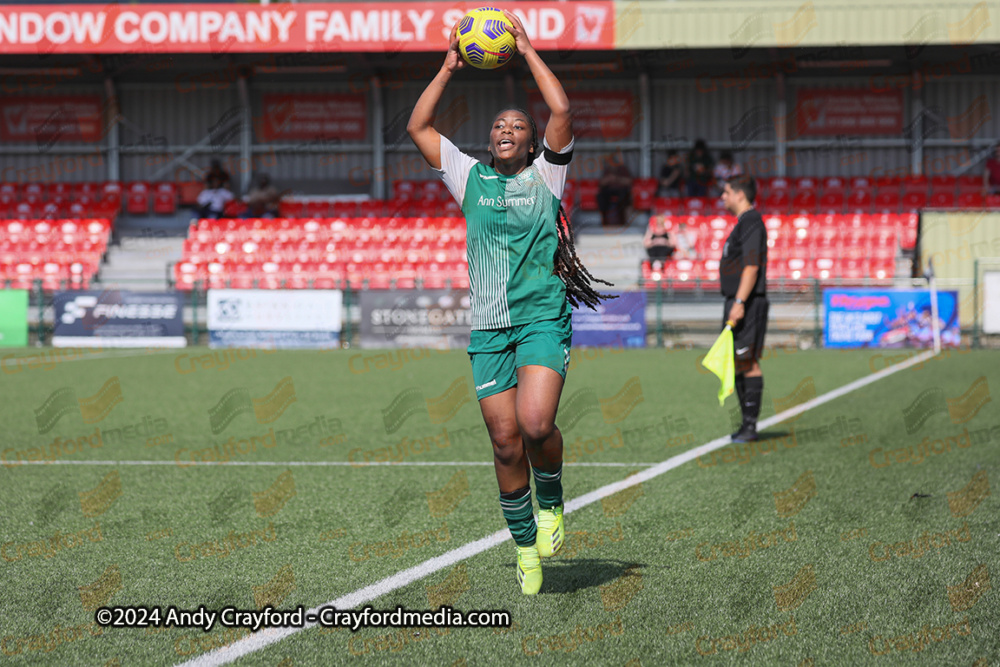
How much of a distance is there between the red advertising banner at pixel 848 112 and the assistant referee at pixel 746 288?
21482 millimetres

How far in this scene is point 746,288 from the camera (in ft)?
27.8

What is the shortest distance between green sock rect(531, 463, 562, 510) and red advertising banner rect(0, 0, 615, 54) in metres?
20.9

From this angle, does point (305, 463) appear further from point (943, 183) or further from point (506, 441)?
point (943, 183)

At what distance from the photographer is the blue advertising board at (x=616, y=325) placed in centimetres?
2044

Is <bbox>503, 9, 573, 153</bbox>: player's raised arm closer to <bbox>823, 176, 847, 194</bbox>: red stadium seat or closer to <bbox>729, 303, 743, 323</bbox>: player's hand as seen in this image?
<bbox>729, 303, 743, 323</bbox>: player's hand

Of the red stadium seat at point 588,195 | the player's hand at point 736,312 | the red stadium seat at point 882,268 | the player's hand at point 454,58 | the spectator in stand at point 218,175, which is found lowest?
the player's hand at point 736,312

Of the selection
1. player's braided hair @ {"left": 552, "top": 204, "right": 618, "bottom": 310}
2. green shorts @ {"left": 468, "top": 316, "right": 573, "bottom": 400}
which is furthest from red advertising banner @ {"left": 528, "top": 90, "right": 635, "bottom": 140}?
green shorts @ {"left": 468, "top": 316, "right": 573, "bottom": 400}

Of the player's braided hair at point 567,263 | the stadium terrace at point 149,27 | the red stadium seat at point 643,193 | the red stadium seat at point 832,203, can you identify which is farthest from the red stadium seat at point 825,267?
the player's braided hair at point 567,263

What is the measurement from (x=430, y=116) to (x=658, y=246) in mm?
18311

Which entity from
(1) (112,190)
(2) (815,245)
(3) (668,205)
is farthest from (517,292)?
(1) (112,190)

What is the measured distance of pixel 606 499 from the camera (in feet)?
21.2

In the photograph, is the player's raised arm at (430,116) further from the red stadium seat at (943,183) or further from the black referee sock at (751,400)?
the red stadium seat at (943,183)

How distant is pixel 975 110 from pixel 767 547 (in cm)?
2679

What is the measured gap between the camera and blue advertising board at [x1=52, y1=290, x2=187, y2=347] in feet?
69.6
